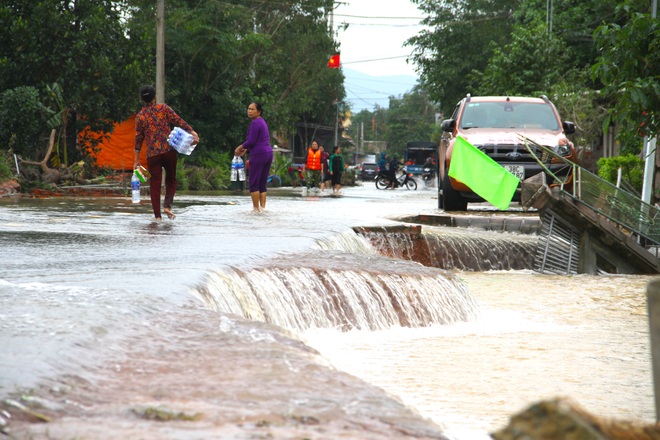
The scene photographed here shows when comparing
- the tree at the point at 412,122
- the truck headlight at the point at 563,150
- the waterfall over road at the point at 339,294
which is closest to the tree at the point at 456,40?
the truck headlight at the point at 563,150

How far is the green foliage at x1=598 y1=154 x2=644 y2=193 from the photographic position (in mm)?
17906

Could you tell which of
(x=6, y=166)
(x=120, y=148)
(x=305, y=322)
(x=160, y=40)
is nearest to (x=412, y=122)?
(x=120, y=148)

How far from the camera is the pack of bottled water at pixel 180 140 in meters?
11.9

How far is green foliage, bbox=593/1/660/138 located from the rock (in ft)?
25.9

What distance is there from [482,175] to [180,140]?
408 centimetres

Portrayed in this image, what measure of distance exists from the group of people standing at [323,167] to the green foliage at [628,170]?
1131 cm

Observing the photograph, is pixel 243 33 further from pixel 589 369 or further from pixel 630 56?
pixel 589 369

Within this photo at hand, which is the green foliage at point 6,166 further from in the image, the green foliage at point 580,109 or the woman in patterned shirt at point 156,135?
the green foliage at point 580,109

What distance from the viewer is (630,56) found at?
33.4 feet

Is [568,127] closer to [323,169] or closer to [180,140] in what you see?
[180,140]

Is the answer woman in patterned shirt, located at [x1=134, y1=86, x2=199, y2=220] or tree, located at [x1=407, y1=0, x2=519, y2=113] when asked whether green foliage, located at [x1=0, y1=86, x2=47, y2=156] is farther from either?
tree, located at [x1=407, y1=0, x2=519, y2=113]

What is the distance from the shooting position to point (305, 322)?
6.80 m

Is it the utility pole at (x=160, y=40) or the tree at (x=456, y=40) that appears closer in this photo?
the utility pole at (x=160, y=40)

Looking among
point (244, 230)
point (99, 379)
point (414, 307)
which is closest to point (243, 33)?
point (244, 230)
